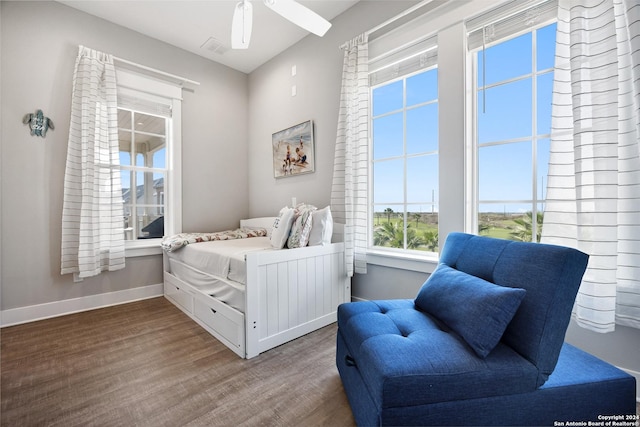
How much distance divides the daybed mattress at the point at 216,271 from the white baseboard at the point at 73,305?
0.63 meters

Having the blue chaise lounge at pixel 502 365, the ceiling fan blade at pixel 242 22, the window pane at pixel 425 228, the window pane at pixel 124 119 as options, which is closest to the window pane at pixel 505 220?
the window pane at pixel 425 228

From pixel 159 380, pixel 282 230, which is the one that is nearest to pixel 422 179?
pixel 282 230

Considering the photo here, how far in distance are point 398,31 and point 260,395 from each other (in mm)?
2831

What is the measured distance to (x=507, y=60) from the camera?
71.7 inches

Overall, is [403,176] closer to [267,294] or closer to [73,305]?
[267,294]

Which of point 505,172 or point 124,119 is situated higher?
point 124,119

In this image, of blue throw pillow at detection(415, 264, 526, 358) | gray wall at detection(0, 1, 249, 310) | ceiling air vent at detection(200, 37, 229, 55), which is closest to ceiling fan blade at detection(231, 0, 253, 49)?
ceiling air vent at detection(200, 37, 229, 55)

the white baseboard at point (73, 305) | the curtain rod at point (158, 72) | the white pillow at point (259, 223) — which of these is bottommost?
the white baseboard at point (73, 305)

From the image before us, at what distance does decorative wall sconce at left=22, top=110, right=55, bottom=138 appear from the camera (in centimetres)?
238

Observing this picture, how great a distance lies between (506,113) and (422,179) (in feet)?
2.35

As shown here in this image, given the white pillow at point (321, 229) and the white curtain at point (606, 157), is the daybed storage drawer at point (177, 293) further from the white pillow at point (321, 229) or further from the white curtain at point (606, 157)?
the white curtain at point (606, 157)

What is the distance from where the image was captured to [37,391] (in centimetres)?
146

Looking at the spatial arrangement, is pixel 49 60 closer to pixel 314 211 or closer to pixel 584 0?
pixel 314 211

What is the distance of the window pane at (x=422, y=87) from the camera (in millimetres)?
2174
